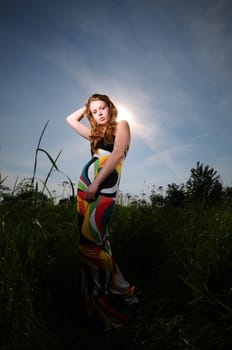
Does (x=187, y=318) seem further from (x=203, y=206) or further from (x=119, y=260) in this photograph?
(x=203, y=206)

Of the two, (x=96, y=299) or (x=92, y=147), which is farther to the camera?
(x=92, y=147)

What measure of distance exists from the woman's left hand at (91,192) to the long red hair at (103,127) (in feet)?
1.30

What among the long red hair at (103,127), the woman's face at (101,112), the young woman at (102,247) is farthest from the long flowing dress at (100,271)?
the woman's face at (101,112)

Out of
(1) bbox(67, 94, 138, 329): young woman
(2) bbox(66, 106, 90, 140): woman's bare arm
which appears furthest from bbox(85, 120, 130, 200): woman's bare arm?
(2) bbox(66, 106, 90, 140): woman's bare arm

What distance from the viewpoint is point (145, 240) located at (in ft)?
9.43

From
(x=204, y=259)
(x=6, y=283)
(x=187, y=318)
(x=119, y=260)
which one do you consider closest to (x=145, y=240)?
(x=119, y=260)

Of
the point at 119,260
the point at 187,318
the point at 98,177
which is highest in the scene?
the point at 98,177

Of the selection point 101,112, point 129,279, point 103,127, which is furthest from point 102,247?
point 101,112

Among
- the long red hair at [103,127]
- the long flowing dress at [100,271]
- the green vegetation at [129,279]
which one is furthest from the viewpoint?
the long red hair at [103,127]

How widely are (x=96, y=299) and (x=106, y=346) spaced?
315mm

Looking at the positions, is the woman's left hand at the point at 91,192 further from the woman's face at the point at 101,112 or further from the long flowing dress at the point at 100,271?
the woman's face at the point at 101,112

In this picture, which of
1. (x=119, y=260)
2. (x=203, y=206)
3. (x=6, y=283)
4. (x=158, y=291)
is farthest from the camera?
(x=203, y=206)

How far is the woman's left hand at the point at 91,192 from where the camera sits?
76.5 inches

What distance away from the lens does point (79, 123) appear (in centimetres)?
239
